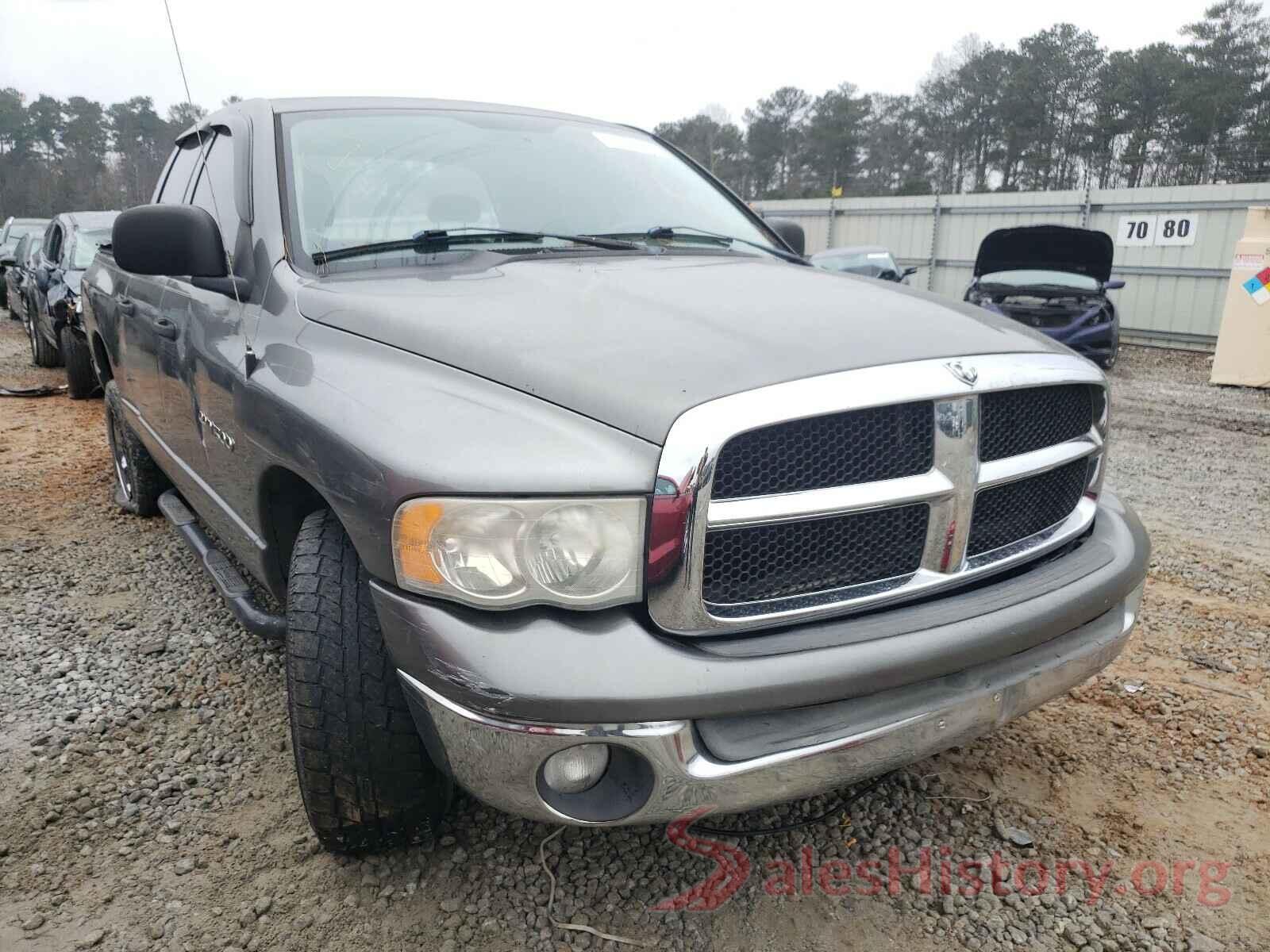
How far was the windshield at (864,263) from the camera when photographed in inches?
480

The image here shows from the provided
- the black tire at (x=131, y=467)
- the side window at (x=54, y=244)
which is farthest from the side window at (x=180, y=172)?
the side window at (x=54, y=244)

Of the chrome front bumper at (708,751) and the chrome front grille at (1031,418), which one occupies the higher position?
the chrome front grille at (1031,418)

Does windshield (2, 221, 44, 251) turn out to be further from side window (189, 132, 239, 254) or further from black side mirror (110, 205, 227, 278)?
black side mirror (110, 205, 227, 278)

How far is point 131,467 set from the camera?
4.25 metres

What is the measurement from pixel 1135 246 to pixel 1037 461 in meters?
14.6

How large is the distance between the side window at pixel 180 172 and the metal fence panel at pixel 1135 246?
1385cm

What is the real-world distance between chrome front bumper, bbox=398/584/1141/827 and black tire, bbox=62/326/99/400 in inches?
294

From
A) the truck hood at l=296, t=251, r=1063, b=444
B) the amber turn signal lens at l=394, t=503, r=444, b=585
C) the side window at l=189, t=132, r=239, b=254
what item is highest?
the side window at l=189, t=132, r=239, b=254

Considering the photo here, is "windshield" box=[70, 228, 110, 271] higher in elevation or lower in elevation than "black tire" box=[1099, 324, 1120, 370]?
higher

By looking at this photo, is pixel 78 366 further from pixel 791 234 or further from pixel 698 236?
pixel 698 236

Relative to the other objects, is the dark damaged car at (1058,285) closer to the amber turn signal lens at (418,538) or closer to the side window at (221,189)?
the side window at (221,189)

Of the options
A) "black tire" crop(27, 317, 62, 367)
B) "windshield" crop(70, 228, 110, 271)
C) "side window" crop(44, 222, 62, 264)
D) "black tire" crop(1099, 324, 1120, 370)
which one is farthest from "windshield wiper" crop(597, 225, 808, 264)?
"black tire" crop(27, 317, 62, 367)

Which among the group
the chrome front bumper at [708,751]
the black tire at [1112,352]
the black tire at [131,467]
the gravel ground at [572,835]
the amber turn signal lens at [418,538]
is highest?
the amber turn signal lens at [418,538]

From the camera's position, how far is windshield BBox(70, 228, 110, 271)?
27.1 ft
